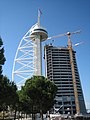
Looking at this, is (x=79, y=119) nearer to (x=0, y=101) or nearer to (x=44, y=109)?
(x=44, y=109)

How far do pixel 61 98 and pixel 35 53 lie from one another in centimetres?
4353

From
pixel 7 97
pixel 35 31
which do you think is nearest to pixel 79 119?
pixel 7 97

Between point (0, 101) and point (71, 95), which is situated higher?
point (71, 95)

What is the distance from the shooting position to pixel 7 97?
49.2 metres

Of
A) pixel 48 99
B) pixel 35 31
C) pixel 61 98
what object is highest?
pixel 35 31

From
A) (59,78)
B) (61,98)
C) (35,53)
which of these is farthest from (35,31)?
(61,98)

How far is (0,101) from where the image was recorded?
4734 centimetres

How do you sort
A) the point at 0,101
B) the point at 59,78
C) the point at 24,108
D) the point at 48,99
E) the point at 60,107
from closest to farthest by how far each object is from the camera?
the point at 0,101 → the point at 48,99 → the point at 24,108 → the point at 60,107 → the point at 59,78

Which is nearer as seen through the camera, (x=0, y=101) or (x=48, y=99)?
(x=0, y=101)

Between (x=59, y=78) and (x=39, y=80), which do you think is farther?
(x=59, y=78)

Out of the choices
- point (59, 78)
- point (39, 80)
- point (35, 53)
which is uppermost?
point (35, 53)

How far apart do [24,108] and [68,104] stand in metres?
107

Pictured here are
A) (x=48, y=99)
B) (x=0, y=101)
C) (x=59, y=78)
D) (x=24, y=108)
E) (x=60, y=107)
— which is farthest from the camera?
(x=59, y=78)

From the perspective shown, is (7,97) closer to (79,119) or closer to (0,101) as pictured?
(0,101)
